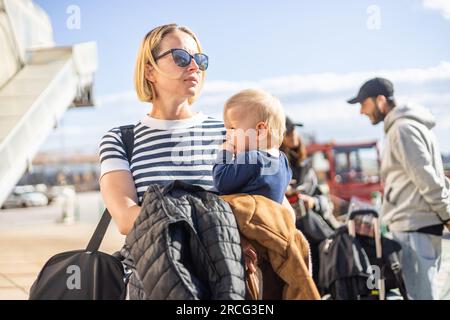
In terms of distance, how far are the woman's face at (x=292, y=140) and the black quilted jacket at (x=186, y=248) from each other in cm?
125

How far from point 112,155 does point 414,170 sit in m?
1.02

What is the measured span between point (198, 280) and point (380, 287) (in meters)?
1.05

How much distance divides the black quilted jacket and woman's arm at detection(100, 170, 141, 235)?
105mm

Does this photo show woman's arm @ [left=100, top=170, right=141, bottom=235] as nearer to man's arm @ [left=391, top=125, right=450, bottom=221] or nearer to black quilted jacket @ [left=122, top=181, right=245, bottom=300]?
black quilted jacket @ [left=122, top=181, right=245, bottom=300]

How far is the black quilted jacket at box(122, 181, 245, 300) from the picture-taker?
3.37 ft

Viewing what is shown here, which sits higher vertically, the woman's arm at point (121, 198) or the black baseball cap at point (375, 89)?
the black baseball cap at point (375, 89)

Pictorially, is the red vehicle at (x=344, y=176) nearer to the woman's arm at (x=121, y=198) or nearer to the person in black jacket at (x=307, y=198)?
the person in black jacket at (x=307, y=198)

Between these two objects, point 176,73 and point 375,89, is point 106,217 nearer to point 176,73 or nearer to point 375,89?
point 176,73

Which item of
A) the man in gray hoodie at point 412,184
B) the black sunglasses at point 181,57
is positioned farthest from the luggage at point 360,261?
the black sunglasses at point 181,57

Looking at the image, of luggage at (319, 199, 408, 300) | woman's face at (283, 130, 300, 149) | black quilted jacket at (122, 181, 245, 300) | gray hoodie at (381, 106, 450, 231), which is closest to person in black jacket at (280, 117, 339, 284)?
woman's face at (283, 130, 300, 149)

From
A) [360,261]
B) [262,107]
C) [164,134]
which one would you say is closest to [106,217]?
[164,134]

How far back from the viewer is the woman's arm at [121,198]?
120 centimetres

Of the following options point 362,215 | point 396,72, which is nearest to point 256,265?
point 396,72

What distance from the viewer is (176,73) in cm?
129
